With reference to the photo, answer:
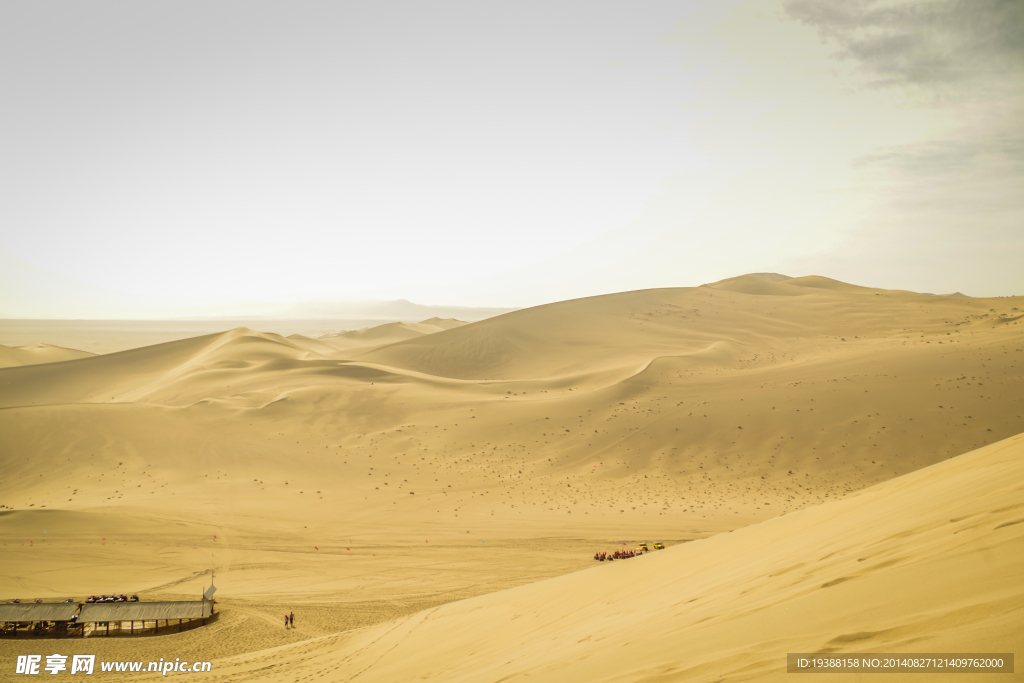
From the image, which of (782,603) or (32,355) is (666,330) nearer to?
(782,603)

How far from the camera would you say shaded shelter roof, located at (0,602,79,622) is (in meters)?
10.9

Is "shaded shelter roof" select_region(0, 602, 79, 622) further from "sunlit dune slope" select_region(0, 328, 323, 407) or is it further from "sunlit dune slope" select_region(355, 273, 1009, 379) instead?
"sunlit dune slope" select_region(355, 273, 1009, 379)

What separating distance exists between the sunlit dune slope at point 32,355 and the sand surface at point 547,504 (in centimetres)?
2157

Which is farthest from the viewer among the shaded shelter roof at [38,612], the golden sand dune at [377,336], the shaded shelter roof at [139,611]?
the golden sand dune at [377,336]

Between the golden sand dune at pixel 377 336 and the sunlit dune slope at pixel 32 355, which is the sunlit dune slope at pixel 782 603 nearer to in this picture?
the sunlit dune slope at pixel 32 355

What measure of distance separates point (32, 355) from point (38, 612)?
216ft

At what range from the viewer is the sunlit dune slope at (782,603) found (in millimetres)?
2848

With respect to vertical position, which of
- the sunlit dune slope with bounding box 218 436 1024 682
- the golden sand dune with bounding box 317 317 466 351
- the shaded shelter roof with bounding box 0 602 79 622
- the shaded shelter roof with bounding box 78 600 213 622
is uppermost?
the golden sand dune with bounding box 317 317 466 351

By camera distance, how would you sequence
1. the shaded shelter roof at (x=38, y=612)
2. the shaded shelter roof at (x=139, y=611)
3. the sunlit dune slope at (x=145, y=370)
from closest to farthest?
→ 1. the shaded shelter roof at (x=38, y=612)
2. the shaded shelter roof at (x=139, y=611)
3. the sunlit dune slope at (x=145, y=370)

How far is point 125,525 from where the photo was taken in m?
16.1

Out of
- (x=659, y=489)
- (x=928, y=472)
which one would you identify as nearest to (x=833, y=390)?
(x=659, y=489)

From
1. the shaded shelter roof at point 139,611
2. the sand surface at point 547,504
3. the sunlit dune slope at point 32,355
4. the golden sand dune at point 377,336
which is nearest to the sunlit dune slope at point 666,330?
the sand surface at point 547,504

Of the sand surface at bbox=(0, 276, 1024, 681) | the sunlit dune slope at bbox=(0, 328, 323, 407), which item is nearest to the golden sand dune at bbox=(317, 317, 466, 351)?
the sunlit dune slope at bbox=(0, 328, 323, 407)

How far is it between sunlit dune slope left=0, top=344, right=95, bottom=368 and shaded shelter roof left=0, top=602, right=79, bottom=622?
182 feet
